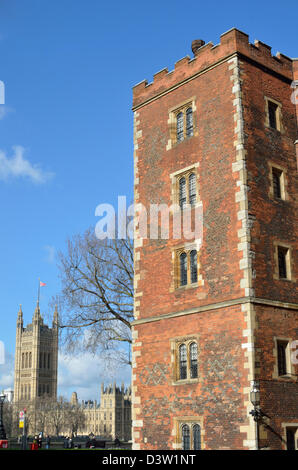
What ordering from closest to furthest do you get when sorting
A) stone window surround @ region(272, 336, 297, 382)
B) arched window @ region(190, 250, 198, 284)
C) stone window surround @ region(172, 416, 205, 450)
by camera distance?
stone window surround @ region(272, 336, 297, 382)
stone window surround @ region(172, 416, 205, 450)
arched window @ region(190, 250, 198, 284)

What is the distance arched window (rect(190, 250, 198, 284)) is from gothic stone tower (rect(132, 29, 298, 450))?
0.04 metres

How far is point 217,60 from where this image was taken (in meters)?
25.9

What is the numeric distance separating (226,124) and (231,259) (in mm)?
5735

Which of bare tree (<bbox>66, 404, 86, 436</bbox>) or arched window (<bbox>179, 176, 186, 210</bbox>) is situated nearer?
arched window (<bbox>179, 176, 186, 210</bbox>)

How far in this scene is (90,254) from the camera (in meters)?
35.9

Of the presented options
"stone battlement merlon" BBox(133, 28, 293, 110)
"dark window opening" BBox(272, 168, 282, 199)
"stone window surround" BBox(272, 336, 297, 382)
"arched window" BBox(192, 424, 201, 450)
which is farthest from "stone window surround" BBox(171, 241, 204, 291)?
"stone battlement merlon" BBox(133, 28, 293, 110)

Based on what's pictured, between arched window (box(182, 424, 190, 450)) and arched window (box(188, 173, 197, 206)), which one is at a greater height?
→ arched window (box(188, 173, 197, 206))

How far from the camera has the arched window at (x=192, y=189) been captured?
25766 millimetres

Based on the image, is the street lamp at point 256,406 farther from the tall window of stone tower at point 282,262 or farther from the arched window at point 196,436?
the tall window of stone tower at point 282,262

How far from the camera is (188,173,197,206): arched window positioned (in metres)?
25.8

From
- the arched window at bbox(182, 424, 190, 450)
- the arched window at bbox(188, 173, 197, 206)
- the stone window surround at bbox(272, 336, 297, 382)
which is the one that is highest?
the arched window at bbox(188, 173, 197, 206)

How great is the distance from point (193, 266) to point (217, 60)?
8.91m

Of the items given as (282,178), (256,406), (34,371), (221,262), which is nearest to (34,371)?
(34,371)

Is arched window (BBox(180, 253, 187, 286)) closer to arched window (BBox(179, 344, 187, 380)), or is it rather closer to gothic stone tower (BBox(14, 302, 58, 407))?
arched window (BBox(179, 344, 187, 380))
